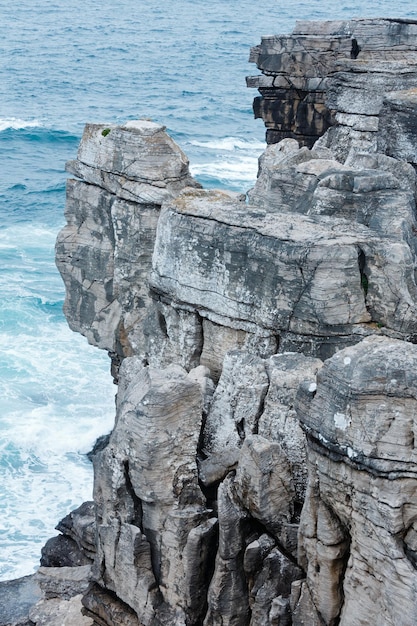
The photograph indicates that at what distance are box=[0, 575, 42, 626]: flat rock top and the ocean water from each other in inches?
143

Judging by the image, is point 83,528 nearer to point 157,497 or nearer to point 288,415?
point 157,497

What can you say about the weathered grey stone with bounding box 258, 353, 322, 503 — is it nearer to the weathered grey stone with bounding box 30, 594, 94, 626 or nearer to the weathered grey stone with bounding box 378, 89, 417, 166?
the weathered grey stone with bounding box 30, 594, 94, 626

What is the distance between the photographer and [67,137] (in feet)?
242

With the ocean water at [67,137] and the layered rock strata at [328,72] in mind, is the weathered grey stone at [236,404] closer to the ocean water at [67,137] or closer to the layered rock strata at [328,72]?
the ocean water at [67,137]

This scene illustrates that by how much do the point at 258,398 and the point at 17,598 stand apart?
731 centimetres

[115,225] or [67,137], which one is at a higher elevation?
[115,225]

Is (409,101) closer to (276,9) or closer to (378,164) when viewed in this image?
(378,164)

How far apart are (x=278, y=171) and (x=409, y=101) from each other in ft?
17.4

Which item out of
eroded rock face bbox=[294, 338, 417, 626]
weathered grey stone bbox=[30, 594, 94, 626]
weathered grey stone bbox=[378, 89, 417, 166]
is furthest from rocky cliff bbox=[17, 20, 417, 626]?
weathered grey stone bbox=[378, 89, 417, 166]

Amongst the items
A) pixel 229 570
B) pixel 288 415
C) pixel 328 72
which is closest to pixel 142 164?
pixel 288 415

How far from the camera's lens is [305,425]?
1346 cm

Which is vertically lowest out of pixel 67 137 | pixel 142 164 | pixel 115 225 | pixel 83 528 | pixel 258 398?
pixel 67 137

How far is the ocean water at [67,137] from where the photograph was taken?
99.0ft

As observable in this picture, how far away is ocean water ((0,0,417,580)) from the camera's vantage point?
99.0 ft
